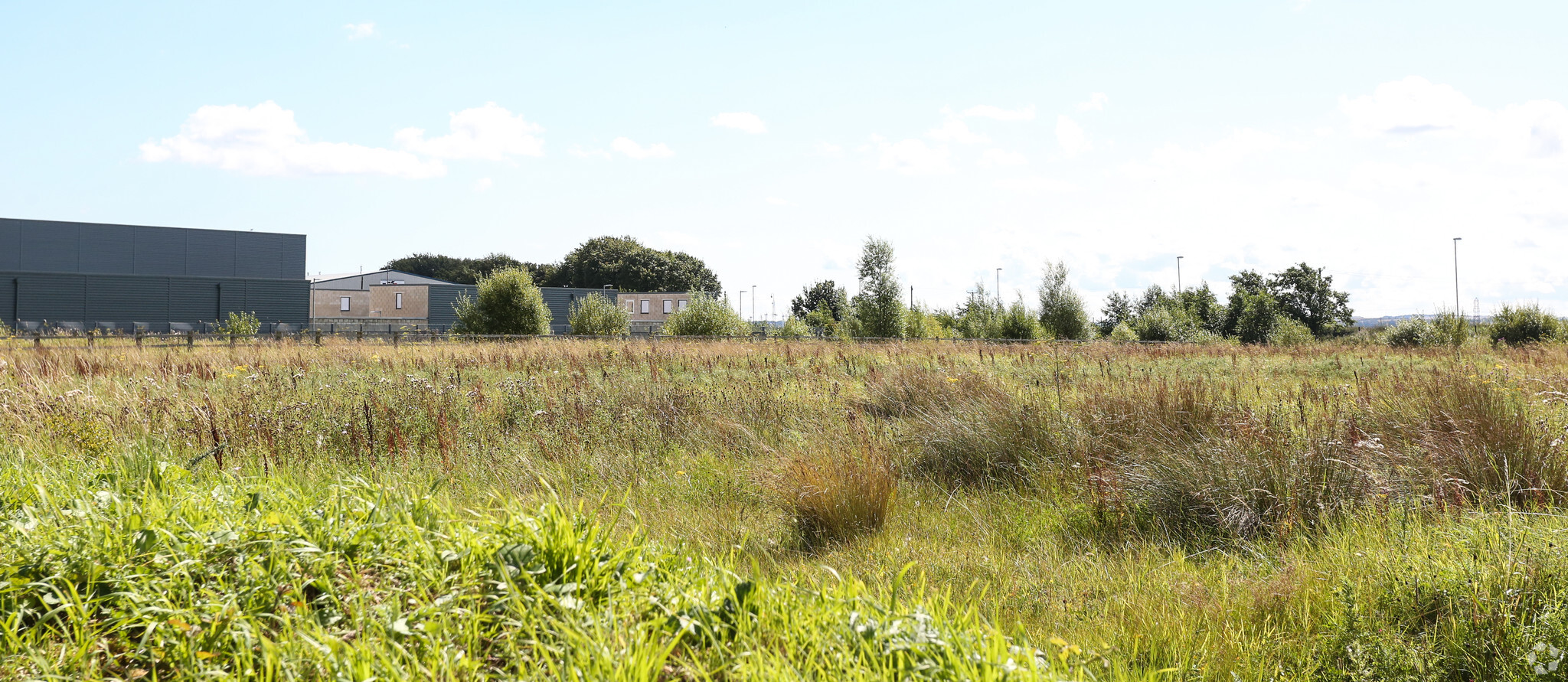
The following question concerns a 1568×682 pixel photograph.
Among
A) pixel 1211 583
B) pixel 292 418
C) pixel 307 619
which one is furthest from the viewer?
pixel 292 418

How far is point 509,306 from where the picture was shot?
3466cm

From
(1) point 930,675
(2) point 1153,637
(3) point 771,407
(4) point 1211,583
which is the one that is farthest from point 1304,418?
(1) point 930,675

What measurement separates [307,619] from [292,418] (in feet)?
18.2

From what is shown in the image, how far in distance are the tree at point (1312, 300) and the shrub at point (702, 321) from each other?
49961mm

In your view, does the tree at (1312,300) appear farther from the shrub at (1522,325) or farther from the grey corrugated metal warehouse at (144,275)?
the grey corrugated metal warehouse at (144,275)

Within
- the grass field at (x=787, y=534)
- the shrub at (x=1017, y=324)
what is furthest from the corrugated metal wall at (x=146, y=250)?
the grass field at (x=787, y=534)

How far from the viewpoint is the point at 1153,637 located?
3180mm

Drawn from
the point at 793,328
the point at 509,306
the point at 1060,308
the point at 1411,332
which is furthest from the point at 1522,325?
the point at 509,306

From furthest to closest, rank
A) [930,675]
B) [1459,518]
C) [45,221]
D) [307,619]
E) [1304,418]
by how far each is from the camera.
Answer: [45,221] < [1304,418] < [1459,518] < [307,619] < [930,675]

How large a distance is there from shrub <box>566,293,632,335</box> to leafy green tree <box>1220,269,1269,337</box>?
3863cm

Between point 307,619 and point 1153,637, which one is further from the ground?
point 307,619

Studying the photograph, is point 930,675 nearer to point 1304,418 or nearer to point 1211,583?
point 1211,583

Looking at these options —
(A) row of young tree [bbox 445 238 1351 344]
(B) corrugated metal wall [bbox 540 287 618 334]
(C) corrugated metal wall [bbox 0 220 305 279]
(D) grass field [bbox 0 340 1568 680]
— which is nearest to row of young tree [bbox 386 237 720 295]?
(B) corrugated metal wall [bbox 540 287 618 334]

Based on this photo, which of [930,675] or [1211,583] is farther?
[1211,583]
